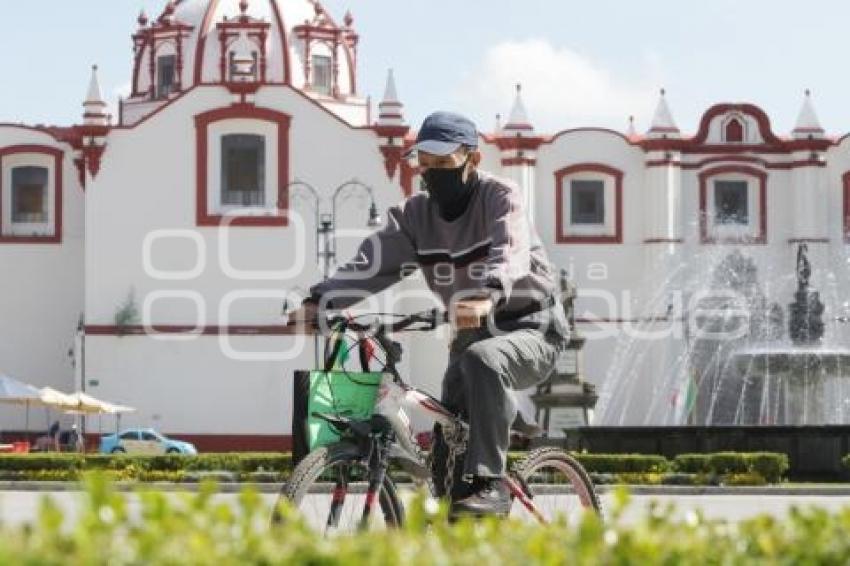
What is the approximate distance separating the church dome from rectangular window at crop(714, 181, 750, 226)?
12.3m

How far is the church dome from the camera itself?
2247 inches

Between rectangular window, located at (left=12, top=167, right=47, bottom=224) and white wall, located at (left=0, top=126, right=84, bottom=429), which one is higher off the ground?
rectangular window, located at (left=12, top=167, right=47, bottom=224)

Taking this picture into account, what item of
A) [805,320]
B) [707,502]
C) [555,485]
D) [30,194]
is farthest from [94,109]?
[555,485]

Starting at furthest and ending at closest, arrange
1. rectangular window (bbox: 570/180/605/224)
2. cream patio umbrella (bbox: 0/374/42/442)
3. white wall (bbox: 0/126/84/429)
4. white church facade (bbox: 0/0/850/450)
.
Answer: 1. rectangular window (bbox: 570/180/605/224)
2. white wall (bbox: 0/126/84/429)
3. white church facade (bbox: 0/0/850/450)
4. cream patio umbrella (bbox: 0/374/42/442)

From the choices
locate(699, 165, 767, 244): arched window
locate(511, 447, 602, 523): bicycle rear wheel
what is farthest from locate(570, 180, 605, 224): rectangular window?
locate(511, 447, 602, 523): bicycle rear wheel

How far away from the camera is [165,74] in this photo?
5828 cm

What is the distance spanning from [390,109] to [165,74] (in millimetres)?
9654

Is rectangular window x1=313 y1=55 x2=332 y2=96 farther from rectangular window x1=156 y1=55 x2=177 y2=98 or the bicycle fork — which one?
the bicycle fork

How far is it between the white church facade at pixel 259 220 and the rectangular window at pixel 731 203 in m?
0.04

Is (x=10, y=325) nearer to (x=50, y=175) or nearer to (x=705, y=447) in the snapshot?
(x=50, y=175)

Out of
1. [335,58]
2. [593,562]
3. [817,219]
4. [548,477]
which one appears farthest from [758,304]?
[593,562]

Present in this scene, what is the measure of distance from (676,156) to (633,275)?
338 cm

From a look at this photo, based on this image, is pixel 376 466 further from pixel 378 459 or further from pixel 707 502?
pixel 707 502

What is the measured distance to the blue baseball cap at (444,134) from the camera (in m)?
7.09
